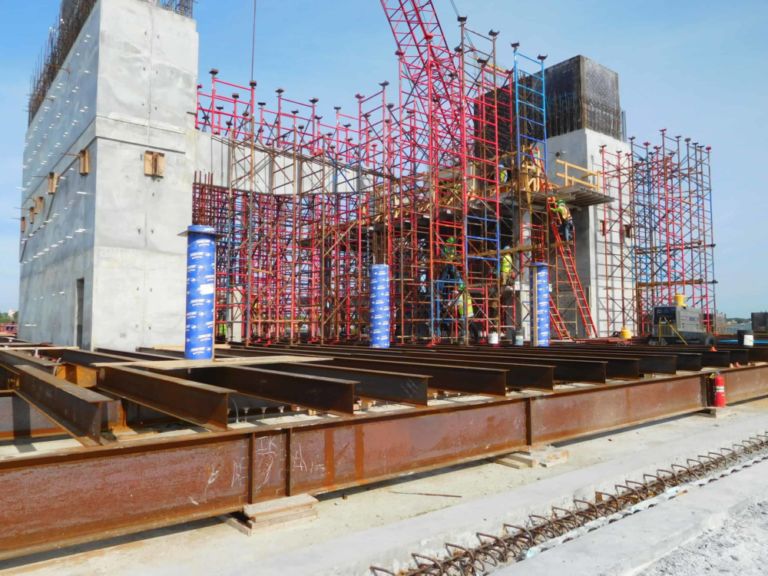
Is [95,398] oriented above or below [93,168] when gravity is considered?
below

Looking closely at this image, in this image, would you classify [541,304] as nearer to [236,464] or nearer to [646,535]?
[646,535]

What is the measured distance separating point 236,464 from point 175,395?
4.88 feet

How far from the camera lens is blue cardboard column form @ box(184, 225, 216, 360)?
8867 mm

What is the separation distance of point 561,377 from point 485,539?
430 cm

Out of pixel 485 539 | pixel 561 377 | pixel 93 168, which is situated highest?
pixel 93 168

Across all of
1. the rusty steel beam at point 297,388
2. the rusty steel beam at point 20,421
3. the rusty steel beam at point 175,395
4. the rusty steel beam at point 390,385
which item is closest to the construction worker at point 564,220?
the rusty steel beam at point 390,385

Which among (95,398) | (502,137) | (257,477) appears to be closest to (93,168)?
(95,398)

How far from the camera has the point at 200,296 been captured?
902 cm

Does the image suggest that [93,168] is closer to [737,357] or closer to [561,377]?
[561,377]

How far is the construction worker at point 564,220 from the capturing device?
2634cm

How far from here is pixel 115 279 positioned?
1422 cm

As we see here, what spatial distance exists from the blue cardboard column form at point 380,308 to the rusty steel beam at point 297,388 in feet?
30.1

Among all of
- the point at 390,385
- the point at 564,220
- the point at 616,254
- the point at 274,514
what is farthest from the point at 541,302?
the point at 616,254

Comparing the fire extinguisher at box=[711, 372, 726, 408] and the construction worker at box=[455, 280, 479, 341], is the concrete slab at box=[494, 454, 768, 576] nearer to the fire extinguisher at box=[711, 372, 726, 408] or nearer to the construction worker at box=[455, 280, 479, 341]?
the fire extinguisher at box=[711, 372, 726, 408]
